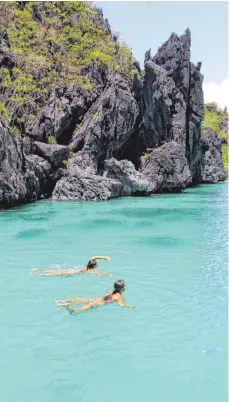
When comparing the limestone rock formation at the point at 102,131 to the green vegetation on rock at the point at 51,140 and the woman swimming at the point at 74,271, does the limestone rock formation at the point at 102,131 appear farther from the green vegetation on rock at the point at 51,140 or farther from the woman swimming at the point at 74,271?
the woman swimming at the point at 74,271

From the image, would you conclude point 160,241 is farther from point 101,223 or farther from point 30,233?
point 30,233

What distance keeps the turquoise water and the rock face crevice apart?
11.2m

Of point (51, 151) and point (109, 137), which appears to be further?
point (109, 137)

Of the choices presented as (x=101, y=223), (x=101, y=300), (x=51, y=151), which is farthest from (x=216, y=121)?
(x=101, y=300)

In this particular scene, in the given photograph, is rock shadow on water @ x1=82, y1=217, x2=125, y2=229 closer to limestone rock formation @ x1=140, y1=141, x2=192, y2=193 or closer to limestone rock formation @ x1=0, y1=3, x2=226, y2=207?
limestone rock formation @ x1=0, y1=3, x2=226, y2=207

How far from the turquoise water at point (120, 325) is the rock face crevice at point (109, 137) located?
11213 millimetres

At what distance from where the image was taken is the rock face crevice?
2547 centimetres

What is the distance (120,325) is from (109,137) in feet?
79.7

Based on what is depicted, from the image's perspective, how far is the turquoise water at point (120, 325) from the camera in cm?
495

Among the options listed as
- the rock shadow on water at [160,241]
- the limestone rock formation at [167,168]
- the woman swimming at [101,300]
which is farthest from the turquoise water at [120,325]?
the limestone rock formation at [167,168]

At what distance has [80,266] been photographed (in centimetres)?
1011

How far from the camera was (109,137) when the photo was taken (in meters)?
29.8

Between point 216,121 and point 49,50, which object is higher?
point 49,50

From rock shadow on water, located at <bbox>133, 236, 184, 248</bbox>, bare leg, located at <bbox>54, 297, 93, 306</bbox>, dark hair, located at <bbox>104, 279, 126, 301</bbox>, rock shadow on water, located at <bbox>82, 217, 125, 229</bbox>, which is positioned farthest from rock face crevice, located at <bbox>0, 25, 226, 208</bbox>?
dark hair, located at <bbox>104, 279, 126, 301</bbox>
